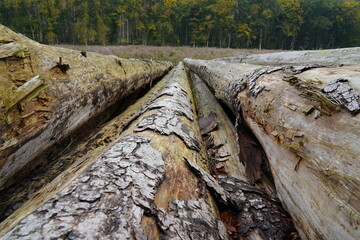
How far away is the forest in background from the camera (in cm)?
3019

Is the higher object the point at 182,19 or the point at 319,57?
the point at 182,19

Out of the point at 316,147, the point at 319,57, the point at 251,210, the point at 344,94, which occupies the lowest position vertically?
the point at 251,210

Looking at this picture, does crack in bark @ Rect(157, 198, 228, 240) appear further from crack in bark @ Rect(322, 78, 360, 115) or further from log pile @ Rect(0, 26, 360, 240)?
crack in bark @ Rect(322, 78, 360, 115)

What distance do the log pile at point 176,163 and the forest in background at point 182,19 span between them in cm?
3088

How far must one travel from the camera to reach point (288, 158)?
1.29m

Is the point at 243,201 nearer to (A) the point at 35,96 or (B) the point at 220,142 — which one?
(B) the point at 220,142

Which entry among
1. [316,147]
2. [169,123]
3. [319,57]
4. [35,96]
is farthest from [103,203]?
[319,57]

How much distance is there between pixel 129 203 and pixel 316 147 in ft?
3.43

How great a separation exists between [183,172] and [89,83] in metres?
1.78

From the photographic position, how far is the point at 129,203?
2.89 feet

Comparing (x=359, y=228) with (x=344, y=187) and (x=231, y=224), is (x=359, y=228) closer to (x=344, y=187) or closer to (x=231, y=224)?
(x=344, y=187)

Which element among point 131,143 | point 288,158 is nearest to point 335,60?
point 288,158

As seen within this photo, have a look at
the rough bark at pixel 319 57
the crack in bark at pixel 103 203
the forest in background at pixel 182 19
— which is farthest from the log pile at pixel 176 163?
the forest in background at pixel 182 19

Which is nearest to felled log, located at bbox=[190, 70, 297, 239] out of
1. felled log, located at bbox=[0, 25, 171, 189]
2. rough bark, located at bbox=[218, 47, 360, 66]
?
felled log, located at bbox=[0, 25, 171, 189]
